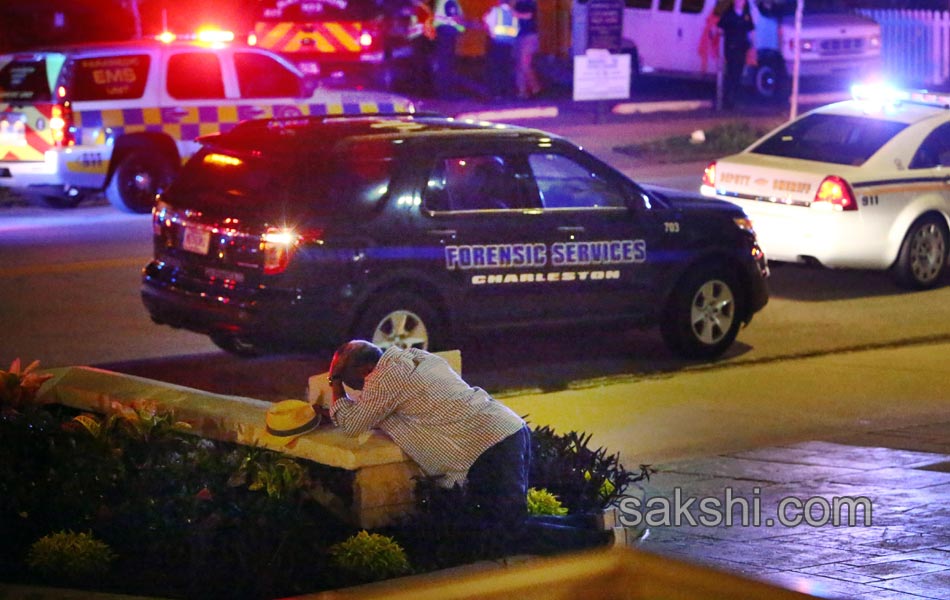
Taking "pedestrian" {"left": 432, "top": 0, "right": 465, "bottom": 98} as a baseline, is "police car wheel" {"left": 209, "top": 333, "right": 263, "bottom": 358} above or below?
below

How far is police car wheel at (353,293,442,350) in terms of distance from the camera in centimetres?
930

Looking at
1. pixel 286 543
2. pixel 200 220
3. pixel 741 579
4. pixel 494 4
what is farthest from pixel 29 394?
pixel 494 4

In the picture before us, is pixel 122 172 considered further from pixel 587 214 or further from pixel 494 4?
pixel 494 4

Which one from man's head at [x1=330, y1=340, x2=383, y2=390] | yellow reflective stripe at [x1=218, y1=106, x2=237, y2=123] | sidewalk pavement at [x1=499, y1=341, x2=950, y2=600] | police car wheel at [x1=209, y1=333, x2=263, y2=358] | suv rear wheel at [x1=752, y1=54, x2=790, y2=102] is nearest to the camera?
man's head at [x1=330, y1=340, x2=383, y2=390]

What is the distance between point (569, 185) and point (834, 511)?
3596 millimetres

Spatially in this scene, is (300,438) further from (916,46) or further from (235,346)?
(916,46)

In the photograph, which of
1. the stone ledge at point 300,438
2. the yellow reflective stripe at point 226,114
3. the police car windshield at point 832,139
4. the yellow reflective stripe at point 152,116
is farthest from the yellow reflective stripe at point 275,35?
the stone ledge at point 300,438

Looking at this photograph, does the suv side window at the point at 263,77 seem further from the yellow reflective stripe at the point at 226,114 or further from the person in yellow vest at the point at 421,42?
the person in yellow vest at the point at 421,42

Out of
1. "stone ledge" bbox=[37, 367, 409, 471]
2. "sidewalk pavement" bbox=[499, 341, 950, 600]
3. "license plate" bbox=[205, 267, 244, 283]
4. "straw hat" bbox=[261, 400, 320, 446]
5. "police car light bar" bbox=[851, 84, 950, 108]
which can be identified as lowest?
"sidewalk pavement" bbox=[499, 341, 950, 600]

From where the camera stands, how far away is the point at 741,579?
3355mm

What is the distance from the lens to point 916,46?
101 ft

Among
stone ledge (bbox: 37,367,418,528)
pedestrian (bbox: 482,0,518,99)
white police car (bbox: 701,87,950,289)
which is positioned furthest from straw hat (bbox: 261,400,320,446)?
pedestrian (bbox: 482,0,518,99)

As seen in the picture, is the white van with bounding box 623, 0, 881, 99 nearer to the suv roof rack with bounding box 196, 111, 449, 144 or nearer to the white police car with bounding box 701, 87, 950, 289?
the white police car with bounding box 701, 87, 950, 289

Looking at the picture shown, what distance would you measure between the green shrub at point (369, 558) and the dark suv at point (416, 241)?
3.66 meters
